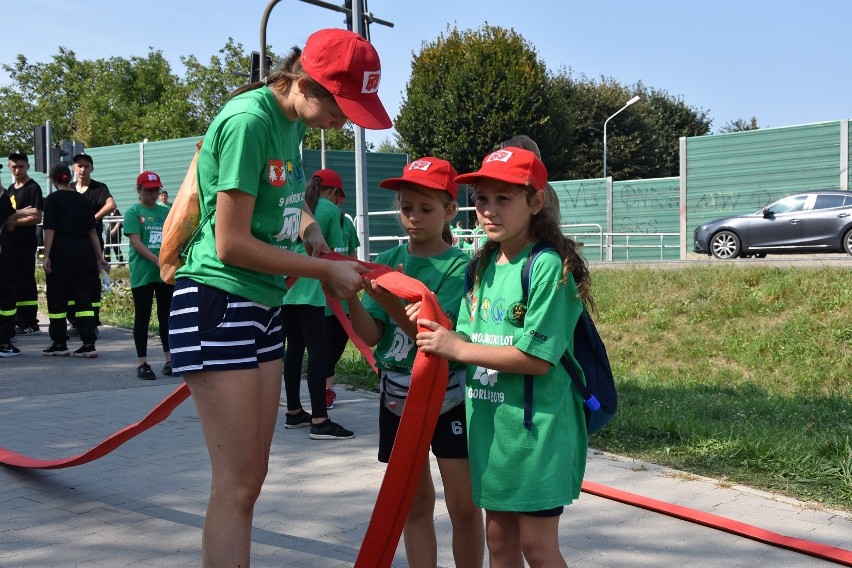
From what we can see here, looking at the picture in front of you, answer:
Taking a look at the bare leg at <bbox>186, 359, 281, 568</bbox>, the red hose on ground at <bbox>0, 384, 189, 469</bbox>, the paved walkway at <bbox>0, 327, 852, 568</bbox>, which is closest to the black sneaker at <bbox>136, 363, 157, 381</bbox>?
the paved walkway at <bbox>0, 327, 852, 568</bbox>

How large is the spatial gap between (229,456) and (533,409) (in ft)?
3.19

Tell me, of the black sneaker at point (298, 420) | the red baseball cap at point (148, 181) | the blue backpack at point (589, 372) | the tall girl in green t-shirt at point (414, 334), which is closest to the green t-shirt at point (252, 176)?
the tall girl in green t-shirt at point (414, 334)

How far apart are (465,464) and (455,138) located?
41.8m

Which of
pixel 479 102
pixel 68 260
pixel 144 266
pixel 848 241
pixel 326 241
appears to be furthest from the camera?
pixel 479 102

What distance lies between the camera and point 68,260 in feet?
34.9

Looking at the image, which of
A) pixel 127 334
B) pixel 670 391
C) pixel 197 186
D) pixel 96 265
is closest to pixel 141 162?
pixel 127 334

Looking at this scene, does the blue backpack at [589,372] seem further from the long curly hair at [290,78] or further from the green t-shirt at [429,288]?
the long curly hair at [290,78]

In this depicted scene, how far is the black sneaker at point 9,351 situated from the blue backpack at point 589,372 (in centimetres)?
935

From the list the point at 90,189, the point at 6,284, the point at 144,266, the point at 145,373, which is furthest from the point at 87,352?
the point at 90,189

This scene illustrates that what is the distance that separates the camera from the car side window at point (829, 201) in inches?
748

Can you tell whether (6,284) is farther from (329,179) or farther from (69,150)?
(69,150)

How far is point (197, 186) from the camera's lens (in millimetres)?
3059

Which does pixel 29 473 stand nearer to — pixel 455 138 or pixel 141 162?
pixel 141 162

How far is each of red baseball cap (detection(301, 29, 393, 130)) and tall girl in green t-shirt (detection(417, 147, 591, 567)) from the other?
0.45 m
